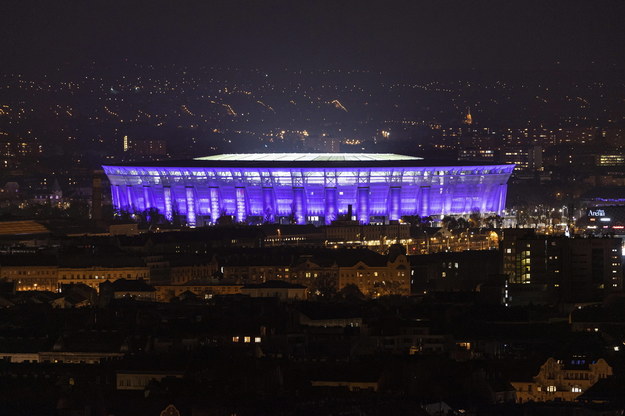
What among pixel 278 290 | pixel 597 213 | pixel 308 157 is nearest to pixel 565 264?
pixel 278 290

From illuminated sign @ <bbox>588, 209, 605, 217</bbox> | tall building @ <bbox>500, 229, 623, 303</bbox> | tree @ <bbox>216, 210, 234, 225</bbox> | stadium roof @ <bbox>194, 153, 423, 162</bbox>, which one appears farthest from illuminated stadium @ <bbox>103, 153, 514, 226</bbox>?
tall building @ <bbox>500, 229, 623, 303</bbox>

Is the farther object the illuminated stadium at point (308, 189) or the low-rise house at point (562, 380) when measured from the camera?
the illuminated stadium at point (308, 189)

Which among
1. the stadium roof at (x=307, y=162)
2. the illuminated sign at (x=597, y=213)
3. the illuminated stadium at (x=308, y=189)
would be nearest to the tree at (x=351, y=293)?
the illuminated sign at (x=597, y=213)

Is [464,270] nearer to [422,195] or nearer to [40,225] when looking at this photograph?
[40,225]

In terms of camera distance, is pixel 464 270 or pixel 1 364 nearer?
pixel 1 364

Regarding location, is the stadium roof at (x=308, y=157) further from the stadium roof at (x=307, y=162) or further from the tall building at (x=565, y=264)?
the tall building at (x=565, y=264)

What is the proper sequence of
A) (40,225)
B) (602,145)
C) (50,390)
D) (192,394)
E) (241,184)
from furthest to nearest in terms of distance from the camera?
(602,145), (241,184), (40,225), (50,390), (192,394)

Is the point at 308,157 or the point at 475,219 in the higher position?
the point at 308,157

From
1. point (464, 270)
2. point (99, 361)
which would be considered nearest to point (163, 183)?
point (464, 270)

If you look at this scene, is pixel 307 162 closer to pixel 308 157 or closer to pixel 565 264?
pixel 308 157
